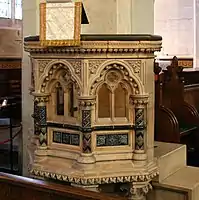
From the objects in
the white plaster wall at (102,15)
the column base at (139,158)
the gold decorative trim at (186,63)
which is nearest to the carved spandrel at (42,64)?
the column base at (139,158)

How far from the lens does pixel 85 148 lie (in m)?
2.53

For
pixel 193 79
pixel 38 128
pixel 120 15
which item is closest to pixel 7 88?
pixel 193 79

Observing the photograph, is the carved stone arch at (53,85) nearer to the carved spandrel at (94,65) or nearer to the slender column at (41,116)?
the slender column at (41,116)

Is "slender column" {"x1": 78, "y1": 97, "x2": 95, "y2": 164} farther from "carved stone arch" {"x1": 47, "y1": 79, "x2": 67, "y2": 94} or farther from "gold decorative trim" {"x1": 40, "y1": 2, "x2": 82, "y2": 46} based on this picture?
"gold decorative trim" {"x1": 40, "y1": 2, "x2": 82, "y2": 46}

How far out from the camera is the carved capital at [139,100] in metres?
2.57

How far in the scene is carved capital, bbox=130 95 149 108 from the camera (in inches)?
101

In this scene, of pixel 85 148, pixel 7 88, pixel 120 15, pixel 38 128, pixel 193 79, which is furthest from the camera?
pixel 7 88

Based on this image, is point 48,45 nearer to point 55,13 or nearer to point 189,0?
point 55,13

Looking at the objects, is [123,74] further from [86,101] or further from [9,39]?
[9,39]

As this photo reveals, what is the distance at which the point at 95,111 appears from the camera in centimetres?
257

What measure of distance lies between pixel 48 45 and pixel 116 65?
421 mm

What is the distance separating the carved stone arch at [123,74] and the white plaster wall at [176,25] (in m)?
5.79

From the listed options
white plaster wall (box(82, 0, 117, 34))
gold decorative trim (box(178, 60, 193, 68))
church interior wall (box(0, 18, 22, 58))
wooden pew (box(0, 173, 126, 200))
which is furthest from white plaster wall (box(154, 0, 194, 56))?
wooden pew (box(0, 173, 126, 200))

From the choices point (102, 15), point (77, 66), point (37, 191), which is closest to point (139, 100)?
point (77, 66)
